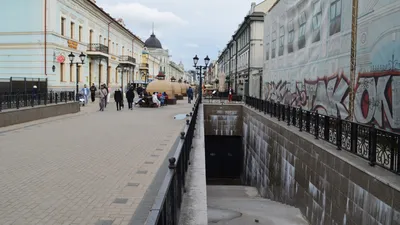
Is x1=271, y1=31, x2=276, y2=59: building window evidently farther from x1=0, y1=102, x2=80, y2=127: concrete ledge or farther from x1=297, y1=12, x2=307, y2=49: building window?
x1=0, y1=102, x2=80, y2=127: concrete ledge

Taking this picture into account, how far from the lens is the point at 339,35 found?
10781 millimetres

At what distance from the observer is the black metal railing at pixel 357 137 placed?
539 centimetres

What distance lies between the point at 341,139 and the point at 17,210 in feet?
18.1

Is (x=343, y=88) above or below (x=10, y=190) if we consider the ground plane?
above

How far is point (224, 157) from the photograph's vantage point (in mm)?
23484

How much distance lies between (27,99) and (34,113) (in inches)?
27.4

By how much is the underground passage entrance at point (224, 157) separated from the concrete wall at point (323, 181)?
8711 millimetres

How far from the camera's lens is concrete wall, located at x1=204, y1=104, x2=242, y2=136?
22.8 metres

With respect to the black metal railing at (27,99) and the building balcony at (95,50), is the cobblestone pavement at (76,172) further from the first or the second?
the building balcony at (95,50)

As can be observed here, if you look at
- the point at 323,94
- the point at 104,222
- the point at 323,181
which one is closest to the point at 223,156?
the point at 323,94

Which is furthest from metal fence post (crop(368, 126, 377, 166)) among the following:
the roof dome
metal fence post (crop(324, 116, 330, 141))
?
the roof dome

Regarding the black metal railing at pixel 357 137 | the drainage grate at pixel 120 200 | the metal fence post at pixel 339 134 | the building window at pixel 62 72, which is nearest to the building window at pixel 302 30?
the black metal railing at pixel 357 137

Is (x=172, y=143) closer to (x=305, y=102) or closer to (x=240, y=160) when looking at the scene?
(x=305, y=102)

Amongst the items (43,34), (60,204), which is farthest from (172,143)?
(43,34)
